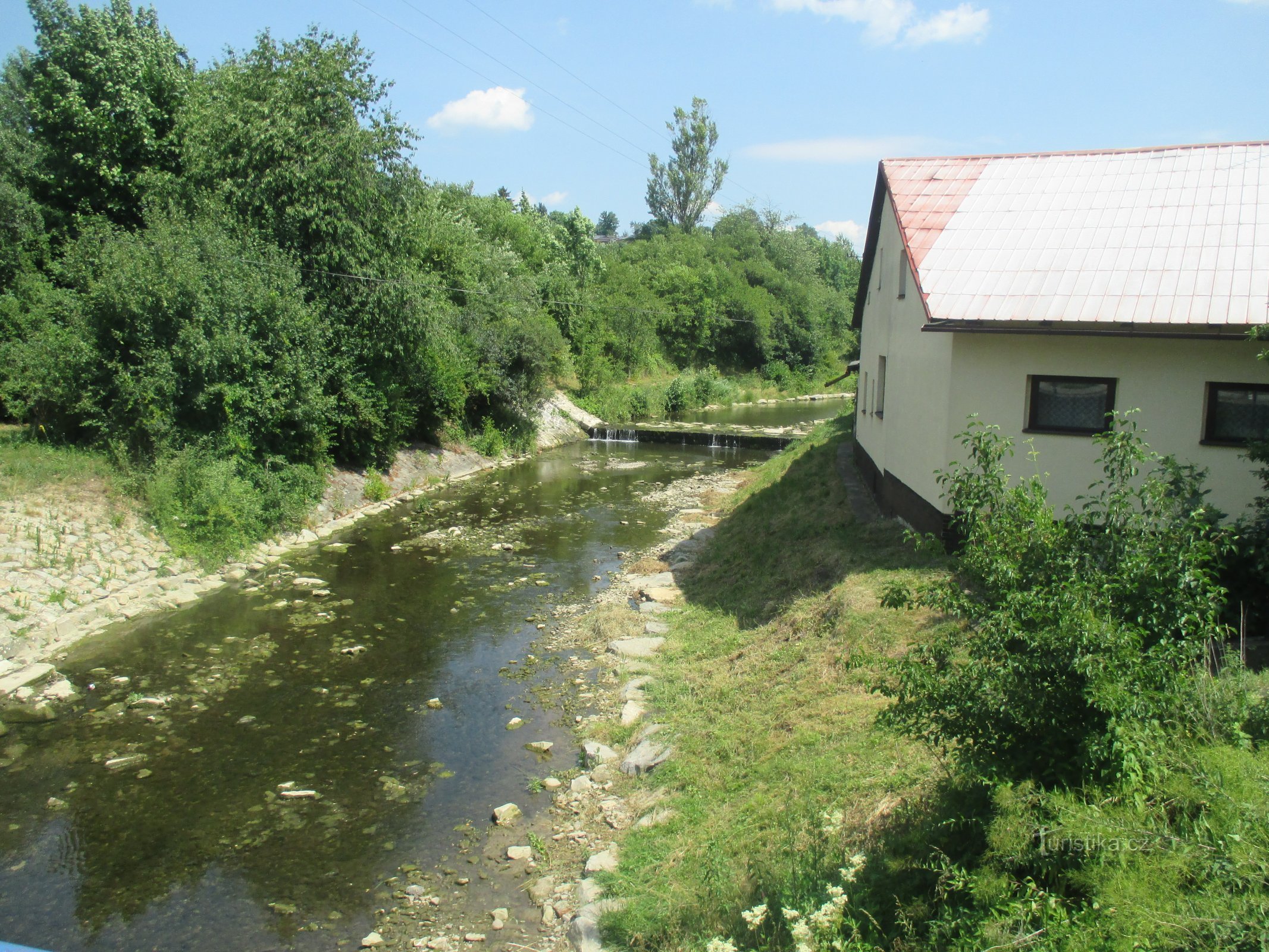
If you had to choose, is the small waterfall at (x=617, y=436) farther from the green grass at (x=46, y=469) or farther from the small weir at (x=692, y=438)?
the green grass at (x=46, y=469)

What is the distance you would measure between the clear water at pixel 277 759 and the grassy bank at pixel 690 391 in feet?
81.4

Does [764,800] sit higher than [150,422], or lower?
lower

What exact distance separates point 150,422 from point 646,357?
36.2 m

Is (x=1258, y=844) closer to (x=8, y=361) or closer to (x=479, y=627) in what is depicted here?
(x=479, y=627)

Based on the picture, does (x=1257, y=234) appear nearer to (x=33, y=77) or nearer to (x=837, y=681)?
(x=837, y=681)

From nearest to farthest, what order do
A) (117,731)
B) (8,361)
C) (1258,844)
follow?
(1258,844) → (117,731) → (8,361)

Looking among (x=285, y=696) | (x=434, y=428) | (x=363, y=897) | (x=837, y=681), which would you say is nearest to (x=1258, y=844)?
(x=837, y=681)

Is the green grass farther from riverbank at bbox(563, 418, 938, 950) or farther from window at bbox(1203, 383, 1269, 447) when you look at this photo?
window at bbox(1203, 383, 1269, 447)

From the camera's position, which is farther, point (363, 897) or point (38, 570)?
point (38, 570)

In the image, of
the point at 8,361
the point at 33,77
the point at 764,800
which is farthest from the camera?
the point at 33,77

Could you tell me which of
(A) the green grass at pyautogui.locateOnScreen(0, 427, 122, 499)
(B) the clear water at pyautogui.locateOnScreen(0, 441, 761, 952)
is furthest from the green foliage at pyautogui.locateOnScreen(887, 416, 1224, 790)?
(A) the green grass at pyautogui.locateOnScreen(0, 427, 122, 499)

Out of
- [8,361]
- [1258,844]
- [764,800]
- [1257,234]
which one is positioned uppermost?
[1257,234]

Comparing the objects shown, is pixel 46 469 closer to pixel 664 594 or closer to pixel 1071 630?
pixel 664 594

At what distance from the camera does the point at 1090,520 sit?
4652mm
